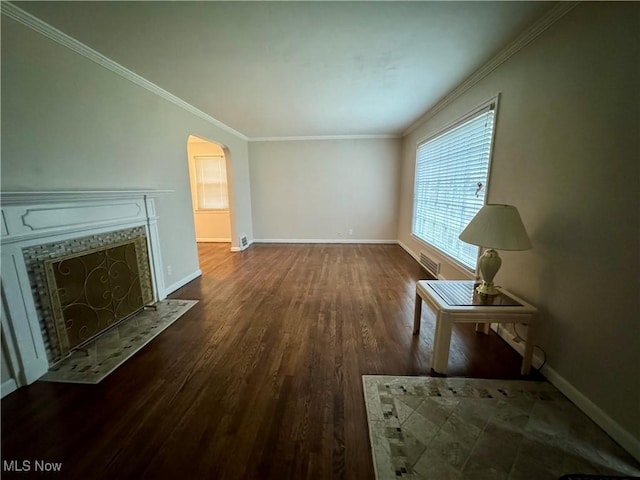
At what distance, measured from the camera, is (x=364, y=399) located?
1.57 metres

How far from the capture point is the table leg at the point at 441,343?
169 centimetres

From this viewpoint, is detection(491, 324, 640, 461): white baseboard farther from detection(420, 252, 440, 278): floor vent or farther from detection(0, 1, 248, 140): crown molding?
detection(0, 1, 248, 140): crown molding

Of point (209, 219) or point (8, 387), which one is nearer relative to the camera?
point (8, 387)

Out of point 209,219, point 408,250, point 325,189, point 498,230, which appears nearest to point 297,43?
point 498,230

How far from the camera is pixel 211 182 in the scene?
618cm

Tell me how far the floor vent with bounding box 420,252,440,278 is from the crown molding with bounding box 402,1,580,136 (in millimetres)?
2199

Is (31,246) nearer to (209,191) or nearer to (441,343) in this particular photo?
(441,343)

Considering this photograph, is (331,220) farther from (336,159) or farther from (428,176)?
(428,176)

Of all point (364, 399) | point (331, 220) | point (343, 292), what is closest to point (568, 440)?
point (364, 399)

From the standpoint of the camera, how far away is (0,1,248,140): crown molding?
1.66 meters

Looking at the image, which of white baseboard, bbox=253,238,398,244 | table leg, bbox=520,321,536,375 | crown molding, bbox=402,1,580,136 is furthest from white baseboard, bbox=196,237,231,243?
table leg, bbox=520,321,536,375
